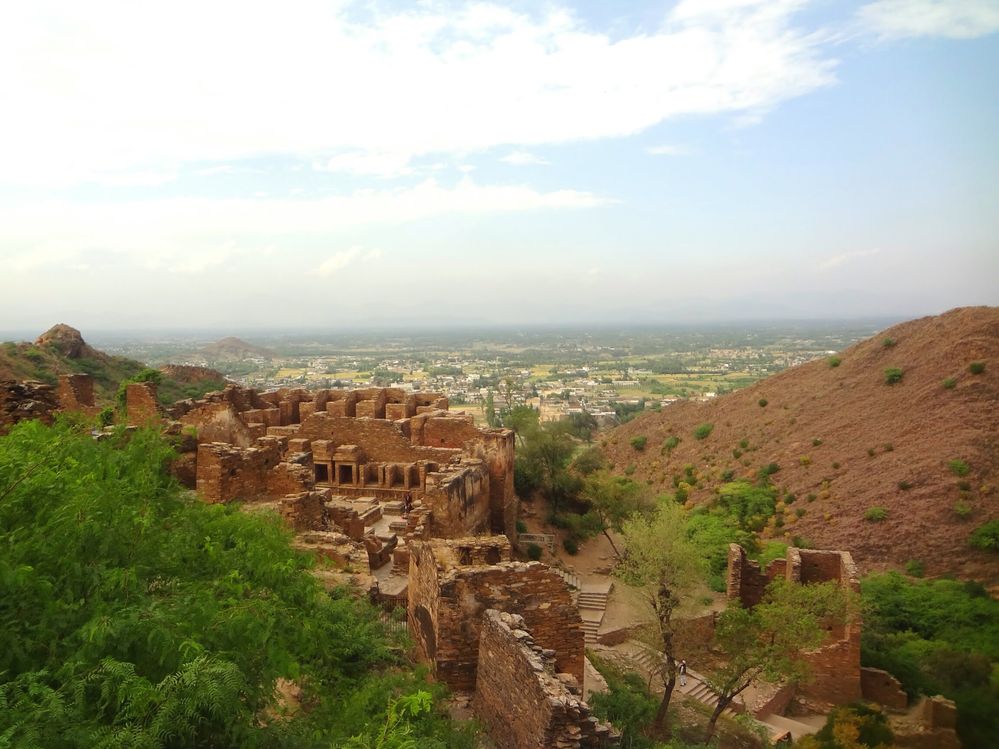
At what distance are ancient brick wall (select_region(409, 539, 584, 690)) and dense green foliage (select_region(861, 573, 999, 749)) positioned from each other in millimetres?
12681

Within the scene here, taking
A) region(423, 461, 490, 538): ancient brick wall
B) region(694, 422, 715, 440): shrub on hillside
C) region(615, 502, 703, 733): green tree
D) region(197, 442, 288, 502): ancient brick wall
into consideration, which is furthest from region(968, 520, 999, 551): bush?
region(197, 442, 288, 502): ancient brick wall

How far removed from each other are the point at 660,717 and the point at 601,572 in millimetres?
11645

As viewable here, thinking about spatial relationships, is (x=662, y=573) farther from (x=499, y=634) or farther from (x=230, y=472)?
(x=230, y=472)

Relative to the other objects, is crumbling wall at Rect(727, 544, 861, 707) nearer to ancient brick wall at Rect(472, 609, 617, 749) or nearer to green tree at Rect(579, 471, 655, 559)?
green tree at Rect(579, 471, 655, 559)

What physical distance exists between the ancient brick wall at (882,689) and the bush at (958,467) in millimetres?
15498

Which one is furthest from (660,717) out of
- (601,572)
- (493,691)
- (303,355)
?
(303,355)

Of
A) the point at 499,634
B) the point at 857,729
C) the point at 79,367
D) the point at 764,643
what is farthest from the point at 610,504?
the point at 79,367

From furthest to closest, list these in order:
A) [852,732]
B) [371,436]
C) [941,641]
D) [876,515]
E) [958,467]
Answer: [958,467] → [876,515] → [371,436] → [941,641] → [852,732]

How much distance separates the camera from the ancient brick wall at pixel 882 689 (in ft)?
57.1

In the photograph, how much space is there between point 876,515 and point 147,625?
3156cm

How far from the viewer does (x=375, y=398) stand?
30766 millimetres

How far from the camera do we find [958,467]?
94.4ft

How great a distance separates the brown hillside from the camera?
27.0m

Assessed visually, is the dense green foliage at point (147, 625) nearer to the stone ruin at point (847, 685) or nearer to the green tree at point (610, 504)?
the stone ruin at point (847, 685)
